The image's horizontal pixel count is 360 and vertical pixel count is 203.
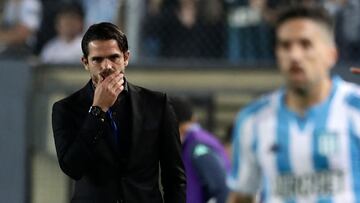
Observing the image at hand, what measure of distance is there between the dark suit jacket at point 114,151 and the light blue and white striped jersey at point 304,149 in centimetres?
36

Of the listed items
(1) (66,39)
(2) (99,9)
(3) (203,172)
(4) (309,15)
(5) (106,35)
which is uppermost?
(4) (309,15)

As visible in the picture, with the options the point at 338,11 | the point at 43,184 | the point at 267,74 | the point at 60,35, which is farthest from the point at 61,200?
the point at 338,11

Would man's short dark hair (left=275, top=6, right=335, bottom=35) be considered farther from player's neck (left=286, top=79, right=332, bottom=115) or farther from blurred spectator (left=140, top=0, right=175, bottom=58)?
blurred spectator (left=140, top=0, right=175, bottom=58)

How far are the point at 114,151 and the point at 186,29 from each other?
5.12m

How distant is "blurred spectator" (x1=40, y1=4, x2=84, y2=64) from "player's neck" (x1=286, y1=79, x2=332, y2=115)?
5459mm

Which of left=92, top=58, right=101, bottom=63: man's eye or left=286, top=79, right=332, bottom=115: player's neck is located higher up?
left=92, top=58, right=101, bottom=63: man's eye

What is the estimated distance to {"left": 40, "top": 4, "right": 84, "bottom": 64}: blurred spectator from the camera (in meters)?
9.91

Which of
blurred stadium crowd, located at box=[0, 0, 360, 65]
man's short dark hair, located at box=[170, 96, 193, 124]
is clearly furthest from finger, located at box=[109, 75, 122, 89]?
blurred stadium crowd, located at box=[0, 0, 360, 65]

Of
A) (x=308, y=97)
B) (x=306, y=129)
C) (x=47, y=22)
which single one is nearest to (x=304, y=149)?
(x=306, y=129)

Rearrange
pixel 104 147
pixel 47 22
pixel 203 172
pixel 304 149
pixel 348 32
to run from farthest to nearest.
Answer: pixel 47 22
pixel 348 32
pixel 203 172
pixel 104 147
pixel 304 149

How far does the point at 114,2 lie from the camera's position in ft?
32.5

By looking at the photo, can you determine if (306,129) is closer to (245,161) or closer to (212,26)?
(245,161)

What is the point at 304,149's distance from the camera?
4.50 metres

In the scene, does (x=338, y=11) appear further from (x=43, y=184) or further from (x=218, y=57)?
(x=43, y=184)
